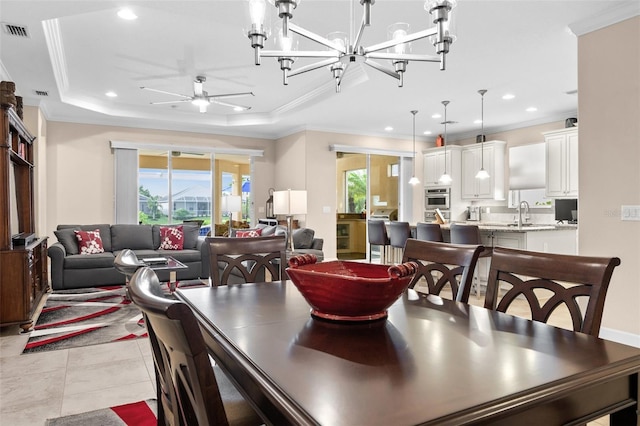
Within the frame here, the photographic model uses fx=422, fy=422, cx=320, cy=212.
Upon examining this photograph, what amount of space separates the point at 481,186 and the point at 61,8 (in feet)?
23.6

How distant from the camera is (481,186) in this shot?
26.8 ft

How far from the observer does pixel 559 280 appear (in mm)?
1526

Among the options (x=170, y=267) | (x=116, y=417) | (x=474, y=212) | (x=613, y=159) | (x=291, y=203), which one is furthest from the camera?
(x=474, y=212)

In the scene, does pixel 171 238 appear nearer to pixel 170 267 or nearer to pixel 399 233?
pixel 170 267

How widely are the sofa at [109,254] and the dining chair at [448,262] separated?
361cm

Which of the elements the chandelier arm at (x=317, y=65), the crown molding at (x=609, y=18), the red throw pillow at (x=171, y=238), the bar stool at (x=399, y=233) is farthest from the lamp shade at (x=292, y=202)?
the crown molding at (x=609, y=18)

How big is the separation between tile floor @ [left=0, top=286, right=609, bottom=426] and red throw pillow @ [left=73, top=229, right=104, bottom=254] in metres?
2.60

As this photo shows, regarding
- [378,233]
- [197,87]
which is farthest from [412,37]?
[378,233]

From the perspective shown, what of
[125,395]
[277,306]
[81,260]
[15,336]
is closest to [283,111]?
[81,260]

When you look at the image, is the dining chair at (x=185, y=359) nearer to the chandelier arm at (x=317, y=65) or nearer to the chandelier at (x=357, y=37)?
the chandelier at (x=357, y=37)

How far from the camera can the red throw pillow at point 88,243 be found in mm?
5938

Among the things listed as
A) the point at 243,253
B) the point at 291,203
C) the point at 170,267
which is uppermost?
the point at 291,203

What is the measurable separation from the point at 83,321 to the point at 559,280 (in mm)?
4130

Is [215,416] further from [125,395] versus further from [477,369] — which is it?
[125,395]
